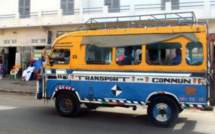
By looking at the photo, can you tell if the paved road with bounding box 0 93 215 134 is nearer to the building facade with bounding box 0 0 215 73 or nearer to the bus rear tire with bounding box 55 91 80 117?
the bus rear tire with bounding box 55 91 80 117

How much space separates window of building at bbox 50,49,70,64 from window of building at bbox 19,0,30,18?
15669 millimetres

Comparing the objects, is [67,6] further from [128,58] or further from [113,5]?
[128,58]

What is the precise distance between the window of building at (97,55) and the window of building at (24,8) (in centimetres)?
1651

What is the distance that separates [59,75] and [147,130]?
3135mm

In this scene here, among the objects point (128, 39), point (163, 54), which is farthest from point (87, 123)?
point (163, 54)

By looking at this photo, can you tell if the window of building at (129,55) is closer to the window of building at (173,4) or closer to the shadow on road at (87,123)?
the shadow on road at (87,123)

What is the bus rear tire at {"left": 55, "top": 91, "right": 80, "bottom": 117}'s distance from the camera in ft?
26.1

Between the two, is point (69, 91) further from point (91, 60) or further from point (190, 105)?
point (190, 105)

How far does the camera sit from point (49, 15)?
2097 centimetres

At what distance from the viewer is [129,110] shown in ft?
31.5

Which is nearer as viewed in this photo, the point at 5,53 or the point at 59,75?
the point at 59,75

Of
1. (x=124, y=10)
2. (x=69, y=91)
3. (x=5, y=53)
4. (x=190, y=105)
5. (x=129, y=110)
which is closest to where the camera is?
(x=190, y=105)

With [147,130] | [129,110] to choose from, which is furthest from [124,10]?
[147,130]

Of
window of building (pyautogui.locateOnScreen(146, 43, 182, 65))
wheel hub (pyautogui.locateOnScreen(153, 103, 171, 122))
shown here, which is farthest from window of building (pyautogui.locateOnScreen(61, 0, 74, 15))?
wheel hub (pyautogui.locateOnScreen(153, 103, 171, 122))
